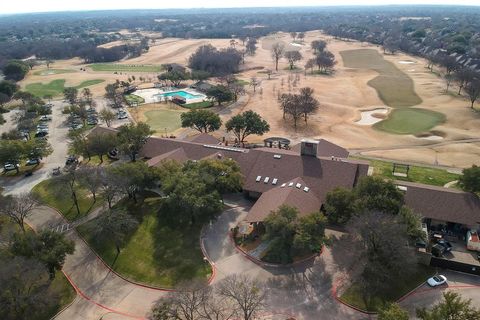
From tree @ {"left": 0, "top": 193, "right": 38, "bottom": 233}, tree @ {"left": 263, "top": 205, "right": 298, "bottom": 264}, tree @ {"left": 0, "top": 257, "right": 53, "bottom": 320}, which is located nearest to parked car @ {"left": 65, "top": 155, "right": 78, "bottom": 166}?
tree @ {"left": 0, "top": 193, "right": 38, "bottom": 233}

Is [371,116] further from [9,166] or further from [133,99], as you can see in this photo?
[9,166]

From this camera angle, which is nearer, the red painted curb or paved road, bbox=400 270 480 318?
paved road, bbox=400 270 480 318

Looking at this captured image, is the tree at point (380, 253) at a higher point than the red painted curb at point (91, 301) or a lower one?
higher

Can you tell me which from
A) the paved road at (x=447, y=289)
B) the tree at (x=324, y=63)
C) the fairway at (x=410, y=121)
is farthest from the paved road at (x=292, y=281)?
the tree at (x=324, y=63)

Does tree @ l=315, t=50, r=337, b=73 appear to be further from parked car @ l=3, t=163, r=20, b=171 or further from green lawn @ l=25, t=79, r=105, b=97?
parked car @ l=3, t=163, r=20, b=171

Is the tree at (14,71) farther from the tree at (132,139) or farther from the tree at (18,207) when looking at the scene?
the tree at (18,207)

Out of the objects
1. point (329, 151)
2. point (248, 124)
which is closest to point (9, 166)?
point (248, 124)
